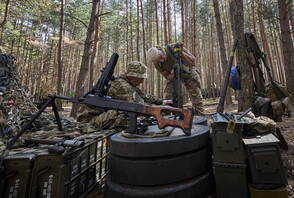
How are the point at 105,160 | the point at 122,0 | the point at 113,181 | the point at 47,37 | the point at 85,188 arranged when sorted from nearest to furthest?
the point at 113,181
the point at 85,188
the point at 105,160
the point at 122,0
the point at 47,37

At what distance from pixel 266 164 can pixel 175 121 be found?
0.81m

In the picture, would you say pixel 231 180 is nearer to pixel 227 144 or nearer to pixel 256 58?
pixel 227 144

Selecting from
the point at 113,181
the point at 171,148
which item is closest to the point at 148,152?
the point at 171,148

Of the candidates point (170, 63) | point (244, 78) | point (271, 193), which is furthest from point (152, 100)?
point (271, 193)

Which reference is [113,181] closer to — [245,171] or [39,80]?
[245,171]

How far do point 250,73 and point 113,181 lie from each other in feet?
10.7

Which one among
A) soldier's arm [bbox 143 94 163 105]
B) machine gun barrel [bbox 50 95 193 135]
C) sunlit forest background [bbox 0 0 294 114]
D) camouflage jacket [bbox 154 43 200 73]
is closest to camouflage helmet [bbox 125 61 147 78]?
soldier's arm [bbox 143 94 163 105]

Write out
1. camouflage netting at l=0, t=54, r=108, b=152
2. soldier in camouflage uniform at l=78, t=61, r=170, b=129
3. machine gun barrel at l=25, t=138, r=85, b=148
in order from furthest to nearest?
soldier in camouflage uniform at l=78, t=61, r=170, b=129, camouflage netting at l=0, t=54, r=108, b=152, machine gun barrel at l=25, t=138, r=85, b=148

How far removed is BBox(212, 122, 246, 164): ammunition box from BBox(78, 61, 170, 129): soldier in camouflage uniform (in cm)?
163

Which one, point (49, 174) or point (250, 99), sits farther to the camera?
point (250, 99)

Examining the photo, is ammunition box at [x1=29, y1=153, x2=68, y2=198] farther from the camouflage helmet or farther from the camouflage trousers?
the camouflage trousers

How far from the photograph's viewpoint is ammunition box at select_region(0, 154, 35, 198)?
144 centimetres

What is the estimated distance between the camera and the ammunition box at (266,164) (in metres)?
1.41

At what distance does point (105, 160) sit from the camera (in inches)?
97.3
